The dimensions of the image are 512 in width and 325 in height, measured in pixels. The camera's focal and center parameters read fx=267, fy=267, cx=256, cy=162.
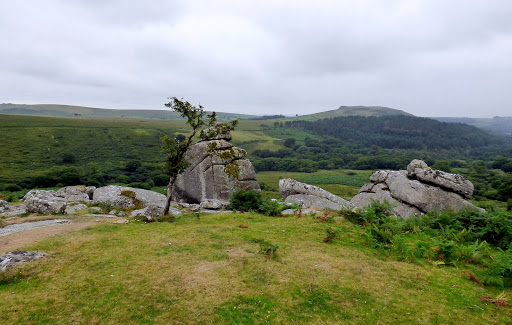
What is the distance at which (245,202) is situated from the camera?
28.3 m

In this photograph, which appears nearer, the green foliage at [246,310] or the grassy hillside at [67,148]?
the green foliage at [246,310]

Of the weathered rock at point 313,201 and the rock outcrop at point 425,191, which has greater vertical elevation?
the rock outcrop at point 425,191

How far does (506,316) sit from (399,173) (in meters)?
26.8

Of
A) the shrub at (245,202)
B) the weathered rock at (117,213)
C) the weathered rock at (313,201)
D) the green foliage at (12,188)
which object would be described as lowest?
the green foliage at (12,188)

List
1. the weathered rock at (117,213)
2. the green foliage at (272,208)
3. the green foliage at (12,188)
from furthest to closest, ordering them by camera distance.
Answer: the green foliage at (12,188) < the weathered rock at (117,213) < the green foliage at (272,208)

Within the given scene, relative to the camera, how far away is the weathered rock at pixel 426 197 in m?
28.8

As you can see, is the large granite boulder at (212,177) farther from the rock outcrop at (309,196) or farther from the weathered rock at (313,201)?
the weathered rock at (313,201)

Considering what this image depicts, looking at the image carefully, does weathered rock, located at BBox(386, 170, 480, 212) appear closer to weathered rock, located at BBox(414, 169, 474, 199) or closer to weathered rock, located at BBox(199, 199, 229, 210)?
weathered rock, located at BBox(414, 169, 474, 199)

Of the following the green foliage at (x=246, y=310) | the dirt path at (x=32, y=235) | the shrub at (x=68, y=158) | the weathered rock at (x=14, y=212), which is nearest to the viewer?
the green foliage at (x=246, y=310)

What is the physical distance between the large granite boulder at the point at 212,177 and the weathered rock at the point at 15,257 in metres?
23.8

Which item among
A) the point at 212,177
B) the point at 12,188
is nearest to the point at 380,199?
the point at 212,177

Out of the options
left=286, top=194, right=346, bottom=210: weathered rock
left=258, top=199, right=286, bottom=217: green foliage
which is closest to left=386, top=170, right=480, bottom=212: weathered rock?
left=286, top=194, right=346, bottom=210: weathered rock

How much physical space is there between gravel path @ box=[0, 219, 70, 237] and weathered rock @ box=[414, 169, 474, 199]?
3580 cm

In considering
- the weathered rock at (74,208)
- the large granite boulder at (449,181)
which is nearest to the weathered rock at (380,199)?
the large granite boulder at (449,181)
